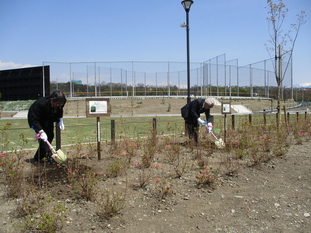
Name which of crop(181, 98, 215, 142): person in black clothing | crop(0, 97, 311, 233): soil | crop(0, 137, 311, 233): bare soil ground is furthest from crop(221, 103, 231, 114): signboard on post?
crop(0, 137, 311, 233): bare soil ground

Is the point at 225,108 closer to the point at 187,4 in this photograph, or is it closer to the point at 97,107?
the point at 97,107

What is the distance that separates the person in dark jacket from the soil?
1.39 feet

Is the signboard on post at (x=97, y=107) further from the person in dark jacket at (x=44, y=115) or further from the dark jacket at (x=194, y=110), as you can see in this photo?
the dark jacket at (x=194, y=110)

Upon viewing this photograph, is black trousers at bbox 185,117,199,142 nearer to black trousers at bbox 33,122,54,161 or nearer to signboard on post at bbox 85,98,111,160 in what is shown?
signboard on post at bbox 85,98,111,160

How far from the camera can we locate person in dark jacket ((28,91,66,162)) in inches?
193

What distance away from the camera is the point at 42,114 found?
5.21 meters

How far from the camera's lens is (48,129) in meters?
5.45

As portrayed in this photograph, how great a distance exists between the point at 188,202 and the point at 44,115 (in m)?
3.20

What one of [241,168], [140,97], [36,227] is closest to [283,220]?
[241,168]

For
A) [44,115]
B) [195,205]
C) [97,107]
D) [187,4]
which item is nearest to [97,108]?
[97,107]

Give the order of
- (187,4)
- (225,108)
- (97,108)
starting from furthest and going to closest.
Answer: (187,4), (225,108), (97,108)

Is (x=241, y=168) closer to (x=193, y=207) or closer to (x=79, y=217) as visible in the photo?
(x=193, y=207)

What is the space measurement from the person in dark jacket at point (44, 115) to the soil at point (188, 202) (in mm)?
423

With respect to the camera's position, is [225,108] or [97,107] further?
[225,108]
